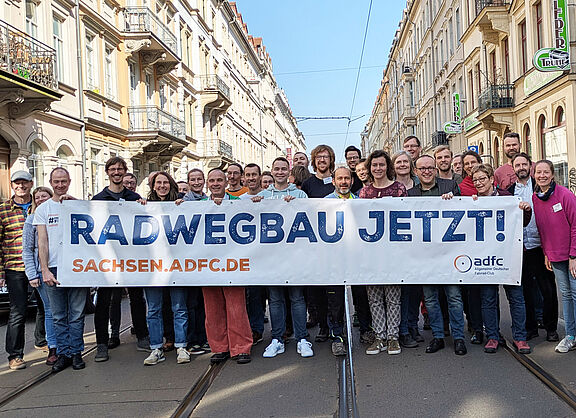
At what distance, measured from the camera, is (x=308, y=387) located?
5379 mm

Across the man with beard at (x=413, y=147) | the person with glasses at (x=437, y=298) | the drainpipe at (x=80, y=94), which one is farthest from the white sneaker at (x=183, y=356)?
the drainpipe at (x=80, y=94)

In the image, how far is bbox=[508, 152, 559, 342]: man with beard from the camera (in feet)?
22.0

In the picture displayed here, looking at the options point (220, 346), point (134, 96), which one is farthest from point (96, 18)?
point (220, 346)

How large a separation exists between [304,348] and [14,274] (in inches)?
124

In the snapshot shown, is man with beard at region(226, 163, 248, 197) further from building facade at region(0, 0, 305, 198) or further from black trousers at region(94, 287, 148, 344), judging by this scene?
building facade at region(0, 0, 305, 198)

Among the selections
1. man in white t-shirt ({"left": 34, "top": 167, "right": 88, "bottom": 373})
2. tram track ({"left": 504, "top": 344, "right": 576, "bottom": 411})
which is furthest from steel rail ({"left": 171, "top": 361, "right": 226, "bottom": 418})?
tram track ({"left": 504, "top": 344, "right": 576, "bottom": 411})

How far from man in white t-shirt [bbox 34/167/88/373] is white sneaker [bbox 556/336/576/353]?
4.83m

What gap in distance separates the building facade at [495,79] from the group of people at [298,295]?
1298 cm

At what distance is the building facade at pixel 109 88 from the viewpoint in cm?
1593

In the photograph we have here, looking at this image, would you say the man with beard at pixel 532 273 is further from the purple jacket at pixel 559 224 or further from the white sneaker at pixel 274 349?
the white sneaker at pixel 274 349

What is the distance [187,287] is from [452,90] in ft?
109

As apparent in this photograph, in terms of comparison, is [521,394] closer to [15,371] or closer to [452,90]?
[15,371]

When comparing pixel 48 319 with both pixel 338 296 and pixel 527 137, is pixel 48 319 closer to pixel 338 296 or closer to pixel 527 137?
pixel 338 296

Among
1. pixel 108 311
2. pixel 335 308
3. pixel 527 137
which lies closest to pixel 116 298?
pixel 108 311
